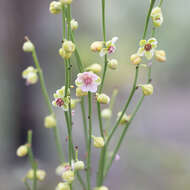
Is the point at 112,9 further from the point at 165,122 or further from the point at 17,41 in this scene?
the point at 165,122

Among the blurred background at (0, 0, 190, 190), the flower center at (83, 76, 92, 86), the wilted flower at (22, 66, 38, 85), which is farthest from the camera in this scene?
the blurred background at (0, 0, 190, 190)

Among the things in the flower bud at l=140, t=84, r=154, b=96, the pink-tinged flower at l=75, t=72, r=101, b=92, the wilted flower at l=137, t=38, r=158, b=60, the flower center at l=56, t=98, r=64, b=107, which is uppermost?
the wilted flower at l=137, t=38, r=158, b=60

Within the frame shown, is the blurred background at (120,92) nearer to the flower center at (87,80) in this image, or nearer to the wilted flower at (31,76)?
the wilted flower at (31,76)

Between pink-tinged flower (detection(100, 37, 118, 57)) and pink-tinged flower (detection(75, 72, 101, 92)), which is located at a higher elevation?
pink-tinged flower (detection(100, 37, 118, 57))

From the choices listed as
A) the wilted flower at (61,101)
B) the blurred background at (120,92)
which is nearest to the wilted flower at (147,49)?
the wilted flower at (61,101)

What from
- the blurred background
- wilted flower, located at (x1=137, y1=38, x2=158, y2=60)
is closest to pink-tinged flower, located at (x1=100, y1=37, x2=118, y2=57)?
wilted flower, located at (x1=137, y1=38, x2=158, y2=60)

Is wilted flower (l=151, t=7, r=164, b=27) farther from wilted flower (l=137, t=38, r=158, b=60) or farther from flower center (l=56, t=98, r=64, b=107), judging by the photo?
flower center (l=56, t=98, r=64, b=107)

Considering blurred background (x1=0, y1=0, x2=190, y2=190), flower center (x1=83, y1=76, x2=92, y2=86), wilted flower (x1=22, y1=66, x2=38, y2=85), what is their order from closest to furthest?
flower center (x1=83, y1=76, x2=92, y2=86)
wilted flower (x1=22, y1=66, x2=38, y2=85)
blurred background (x1=0, y1=0, x2=190, y2=190)

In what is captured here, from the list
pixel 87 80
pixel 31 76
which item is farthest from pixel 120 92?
pixel 87 80
